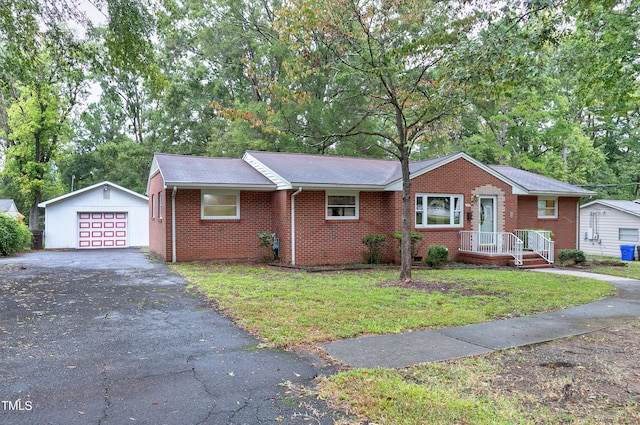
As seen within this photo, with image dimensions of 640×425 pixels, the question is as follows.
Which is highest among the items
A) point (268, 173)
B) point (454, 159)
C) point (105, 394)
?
point (454, 159)

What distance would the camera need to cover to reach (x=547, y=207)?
58.6ft

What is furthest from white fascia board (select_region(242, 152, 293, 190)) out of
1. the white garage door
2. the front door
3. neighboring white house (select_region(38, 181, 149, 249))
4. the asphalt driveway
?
the white garage door

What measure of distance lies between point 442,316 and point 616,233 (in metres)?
22.2

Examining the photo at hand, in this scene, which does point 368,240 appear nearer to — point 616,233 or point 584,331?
point 584,331

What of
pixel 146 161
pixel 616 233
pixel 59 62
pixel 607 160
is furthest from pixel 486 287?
pixel 607 160

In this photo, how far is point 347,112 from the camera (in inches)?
858

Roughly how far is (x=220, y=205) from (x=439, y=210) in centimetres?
775

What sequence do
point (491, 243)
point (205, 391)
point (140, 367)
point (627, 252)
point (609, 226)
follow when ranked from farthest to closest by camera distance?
point (609, 226)
point (627, 252)
point (491, 243)
point (140, 367)
point (205, 391)

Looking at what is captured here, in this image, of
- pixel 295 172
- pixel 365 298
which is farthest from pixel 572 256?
pixel 365 298

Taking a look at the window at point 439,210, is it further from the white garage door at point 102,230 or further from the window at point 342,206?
the white garage door at point 102,230

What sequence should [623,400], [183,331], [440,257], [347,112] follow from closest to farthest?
[623,400] < [183,331] < [440,257] < [347,112]

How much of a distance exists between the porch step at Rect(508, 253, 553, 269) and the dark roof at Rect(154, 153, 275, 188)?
8.89m

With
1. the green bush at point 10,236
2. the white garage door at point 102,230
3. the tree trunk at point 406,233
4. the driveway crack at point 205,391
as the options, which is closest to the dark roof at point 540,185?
the tree trunk at point 406,233

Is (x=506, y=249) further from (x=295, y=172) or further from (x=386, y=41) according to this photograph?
(x=386, y=41)
